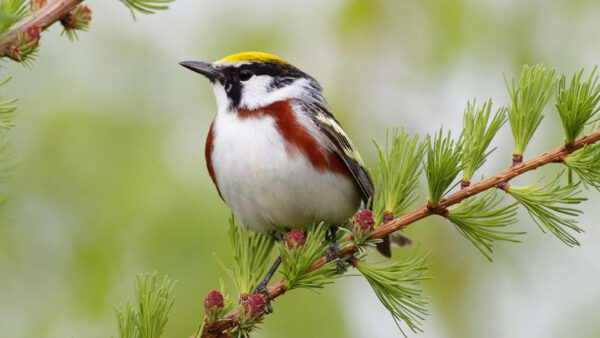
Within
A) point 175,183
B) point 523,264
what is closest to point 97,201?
point 175,183

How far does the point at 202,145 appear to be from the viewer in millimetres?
3895

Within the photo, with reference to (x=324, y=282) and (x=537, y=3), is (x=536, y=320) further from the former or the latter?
(x=324, y=282)

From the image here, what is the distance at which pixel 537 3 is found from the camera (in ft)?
14.3

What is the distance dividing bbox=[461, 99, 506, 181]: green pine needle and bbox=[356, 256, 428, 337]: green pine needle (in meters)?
0.29

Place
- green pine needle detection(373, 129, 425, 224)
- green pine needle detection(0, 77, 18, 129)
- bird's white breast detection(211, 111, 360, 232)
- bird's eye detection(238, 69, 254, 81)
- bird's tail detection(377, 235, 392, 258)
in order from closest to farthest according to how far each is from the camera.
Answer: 1. green pine needle detection(0, 77, 18, 129)
2. green pine needle detection(373, 129, 425, 224)
3. bird's white breast detection(211, 111, 360, 232)
4. bird's tail detection(377, 235, 392, 258)
5. bird's eye detection(238, 69, 254, 81)

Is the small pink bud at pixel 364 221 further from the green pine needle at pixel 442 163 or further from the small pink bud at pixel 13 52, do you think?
the small pink bud at pixel 13 52

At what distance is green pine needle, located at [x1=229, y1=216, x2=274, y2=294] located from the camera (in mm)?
2291

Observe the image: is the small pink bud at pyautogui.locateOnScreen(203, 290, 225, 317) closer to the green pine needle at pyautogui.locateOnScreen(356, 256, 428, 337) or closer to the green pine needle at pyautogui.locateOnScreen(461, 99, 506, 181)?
the green pine needle at pyautogui.locateOnScreen(356, 256, 428, 337)

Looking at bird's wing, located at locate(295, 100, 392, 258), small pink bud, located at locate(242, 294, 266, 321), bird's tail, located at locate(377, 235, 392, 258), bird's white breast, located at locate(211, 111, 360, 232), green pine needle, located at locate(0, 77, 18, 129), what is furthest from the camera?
bird's tail, located at locate(377, 235, 392, 258)

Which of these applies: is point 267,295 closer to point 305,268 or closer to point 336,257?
point 305,268

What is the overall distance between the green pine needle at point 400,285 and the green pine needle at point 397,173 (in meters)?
0.14

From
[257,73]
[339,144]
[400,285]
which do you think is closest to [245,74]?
[257,73]

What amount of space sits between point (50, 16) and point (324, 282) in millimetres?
1042

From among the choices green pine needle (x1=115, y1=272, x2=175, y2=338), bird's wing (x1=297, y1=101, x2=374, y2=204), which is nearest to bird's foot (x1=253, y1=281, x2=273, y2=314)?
green pine needle (x1=115, y1=272, x2=175, y2=338)
